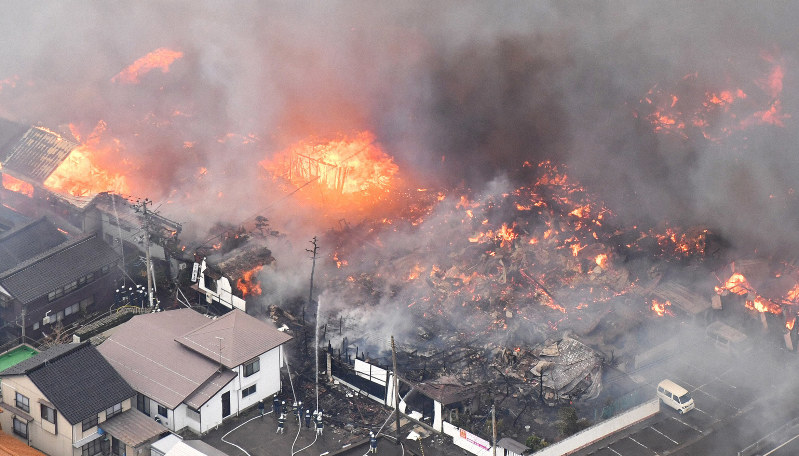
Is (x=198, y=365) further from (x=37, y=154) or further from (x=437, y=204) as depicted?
(x=37, y=154)

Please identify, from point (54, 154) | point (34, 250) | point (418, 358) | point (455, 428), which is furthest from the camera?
point (54, 154)

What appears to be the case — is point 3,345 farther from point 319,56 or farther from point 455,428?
point 319,56

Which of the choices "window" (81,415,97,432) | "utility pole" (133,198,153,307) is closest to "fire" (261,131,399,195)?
"utility pole" (133,198,153,307)

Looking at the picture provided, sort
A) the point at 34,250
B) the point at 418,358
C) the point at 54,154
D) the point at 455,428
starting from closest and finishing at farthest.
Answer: the point at 455,428 → the point at 418,358 → the point at 34,250 → the point at 54,154

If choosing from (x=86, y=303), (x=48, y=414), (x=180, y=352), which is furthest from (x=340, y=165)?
(x=48, y=414)

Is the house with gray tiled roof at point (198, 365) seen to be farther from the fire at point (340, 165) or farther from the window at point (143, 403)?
the fire at point (340, 165)

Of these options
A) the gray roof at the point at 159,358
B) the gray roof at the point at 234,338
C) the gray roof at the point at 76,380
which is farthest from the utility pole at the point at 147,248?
the gray roof at the point at 76,380

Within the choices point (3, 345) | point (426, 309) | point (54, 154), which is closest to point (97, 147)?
point (54, 154)
